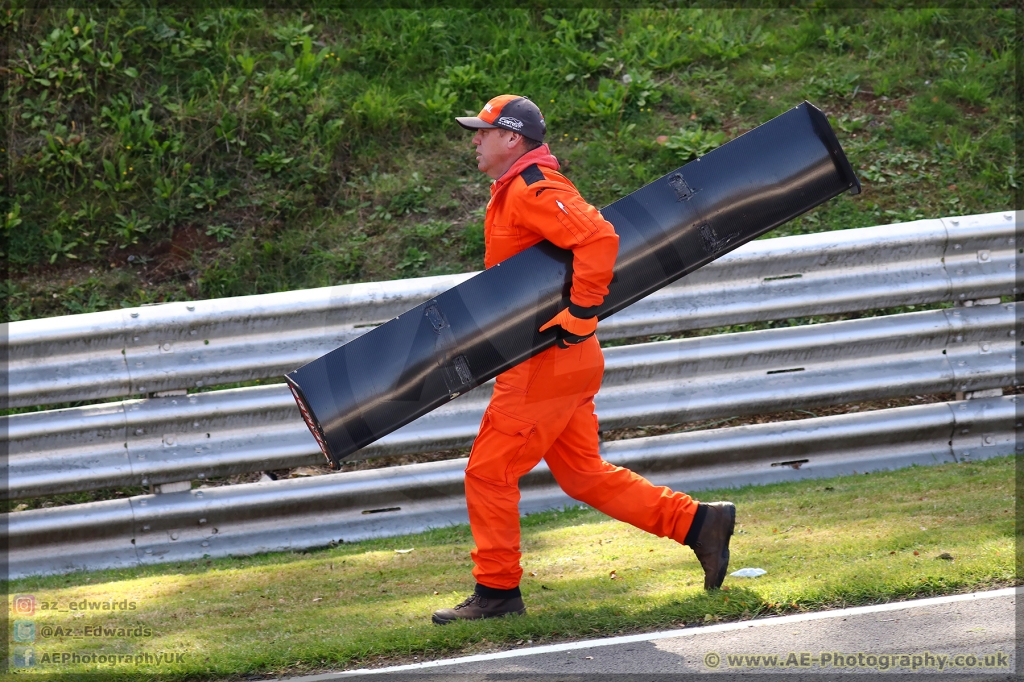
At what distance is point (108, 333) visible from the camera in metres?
5.59

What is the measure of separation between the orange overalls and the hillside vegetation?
296 cm

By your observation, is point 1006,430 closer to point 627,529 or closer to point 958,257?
point 958,257

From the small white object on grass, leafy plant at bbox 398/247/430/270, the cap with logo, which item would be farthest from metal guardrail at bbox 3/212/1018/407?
the small white object on grass

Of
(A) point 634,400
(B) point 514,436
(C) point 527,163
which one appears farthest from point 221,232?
(B) point 514,436

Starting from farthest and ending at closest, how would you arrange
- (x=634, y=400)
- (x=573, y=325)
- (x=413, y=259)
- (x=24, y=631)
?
(x=413, y=259) → (x=634, y=400) → (x=24, y=631) → (x=573, y=325)

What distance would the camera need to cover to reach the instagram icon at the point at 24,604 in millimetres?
4961

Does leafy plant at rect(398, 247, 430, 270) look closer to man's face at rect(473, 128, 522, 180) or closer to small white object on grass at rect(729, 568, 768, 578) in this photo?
man's face at rect(473, 128, 522, 180)

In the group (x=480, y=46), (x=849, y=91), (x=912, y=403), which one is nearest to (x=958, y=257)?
(x=912, y=403)

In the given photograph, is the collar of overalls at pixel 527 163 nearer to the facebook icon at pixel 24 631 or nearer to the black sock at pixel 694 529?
the black sock at pixel 694 529

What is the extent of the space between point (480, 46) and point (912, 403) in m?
4.36

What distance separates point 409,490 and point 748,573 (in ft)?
6.53

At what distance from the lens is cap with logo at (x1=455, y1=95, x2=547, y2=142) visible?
175 inches

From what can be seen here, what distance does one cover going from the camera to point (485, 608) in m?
4.43

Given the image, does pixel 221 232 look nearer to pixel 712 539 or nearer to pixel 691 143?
pixel 691 143
